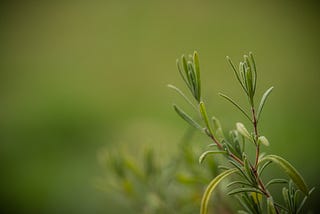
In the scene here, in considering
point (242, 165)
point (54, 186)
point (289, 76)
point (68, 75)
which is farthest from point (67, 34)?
point (242, 165)

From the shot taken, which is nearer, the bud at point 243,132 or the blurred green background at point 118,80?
the bud at point 243,132

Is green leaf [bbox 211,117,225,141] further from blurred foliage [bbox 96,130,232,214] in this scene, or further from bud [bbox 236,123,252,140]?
blurred foliage [bbox 96,130,232,214]

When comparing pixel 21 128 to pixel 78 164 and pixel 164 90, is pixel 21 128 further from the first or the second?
pixel 164 90

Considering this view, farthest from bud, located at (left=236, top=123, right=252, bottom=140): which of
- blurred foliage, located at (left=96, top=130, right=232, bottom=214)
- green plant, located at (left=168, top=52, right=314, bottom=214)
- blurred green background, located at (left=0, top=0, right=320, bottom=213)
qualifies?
blurred green background, located at (left=0, top=0, right=320, bottom=213)

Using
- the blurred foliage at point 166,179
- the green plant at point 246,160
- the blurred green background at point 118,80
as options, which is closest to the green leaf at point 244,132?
the green plant at point 246,160

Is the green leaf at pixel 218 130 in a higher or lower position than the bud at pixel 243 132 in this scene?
higher

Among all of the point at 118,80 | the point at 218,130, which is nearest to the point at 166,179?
the point at 218,130

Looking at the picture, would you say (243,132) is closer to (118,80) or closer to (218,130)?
(218,130)

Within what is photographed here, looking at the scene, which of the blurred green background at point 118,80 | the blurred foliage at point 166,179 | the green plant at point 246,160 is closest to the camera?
the green plant at point 246,160

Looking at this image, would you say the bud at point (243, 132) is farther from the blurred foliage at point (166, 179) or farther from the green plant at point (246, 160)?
the blurred foliage at point (166, 179)
